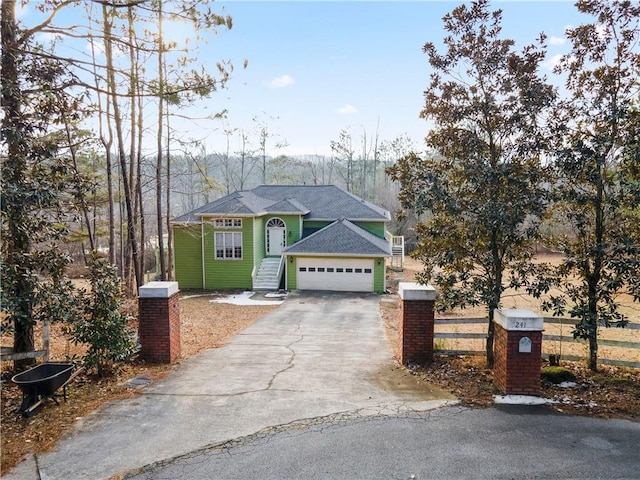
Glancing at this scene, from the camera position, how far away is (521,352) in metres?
6.09

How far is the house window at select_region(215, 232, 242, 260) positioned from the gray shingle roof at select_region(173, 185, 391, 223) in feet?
4.02

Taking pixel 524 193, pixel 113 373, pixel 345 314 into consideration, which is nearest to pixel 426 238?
pixel 524 193

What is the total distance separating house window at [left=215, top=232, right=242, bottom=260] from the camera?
21.7 m

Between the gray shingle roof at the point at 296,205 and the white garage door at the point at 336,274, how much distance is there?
377 cm

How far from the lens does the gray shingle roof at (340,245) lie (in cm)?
2025

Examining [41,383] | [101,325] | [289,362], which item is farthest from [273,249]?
[41,383]

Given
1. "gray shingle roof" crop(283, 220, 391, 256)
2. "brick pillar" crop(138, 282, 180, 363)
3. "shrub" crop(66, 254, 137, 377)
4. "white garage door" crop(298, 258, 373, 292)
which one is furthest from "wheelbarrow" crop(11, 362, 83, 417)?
"white garage door" crop(298, 258, 373, 292)

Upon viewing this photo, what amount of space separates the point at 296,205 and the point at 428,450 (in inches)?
804

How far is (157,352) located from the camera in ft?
26.0

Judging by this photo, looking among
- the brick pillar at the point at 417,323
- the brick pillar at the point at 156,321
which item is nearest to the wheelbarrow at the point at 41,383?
the brick pillar at the point at 156,321

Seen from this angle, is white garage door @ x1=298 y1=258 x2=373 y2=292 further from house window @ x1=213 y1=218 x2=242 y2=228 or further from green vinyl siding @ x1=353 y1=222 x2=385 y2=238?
green vinyl siding @ x1=353 y1=222 x2=385 y2=238

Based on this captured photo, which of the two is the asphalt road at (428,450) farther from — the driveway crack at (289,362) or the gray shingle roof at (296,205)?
the gray shingle roof at (296,205)

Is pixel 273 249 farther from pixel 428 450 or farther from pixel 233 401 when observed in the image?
pixel 428 450

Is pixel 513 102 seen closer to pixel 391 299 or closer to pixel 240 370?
pixel 240 370
